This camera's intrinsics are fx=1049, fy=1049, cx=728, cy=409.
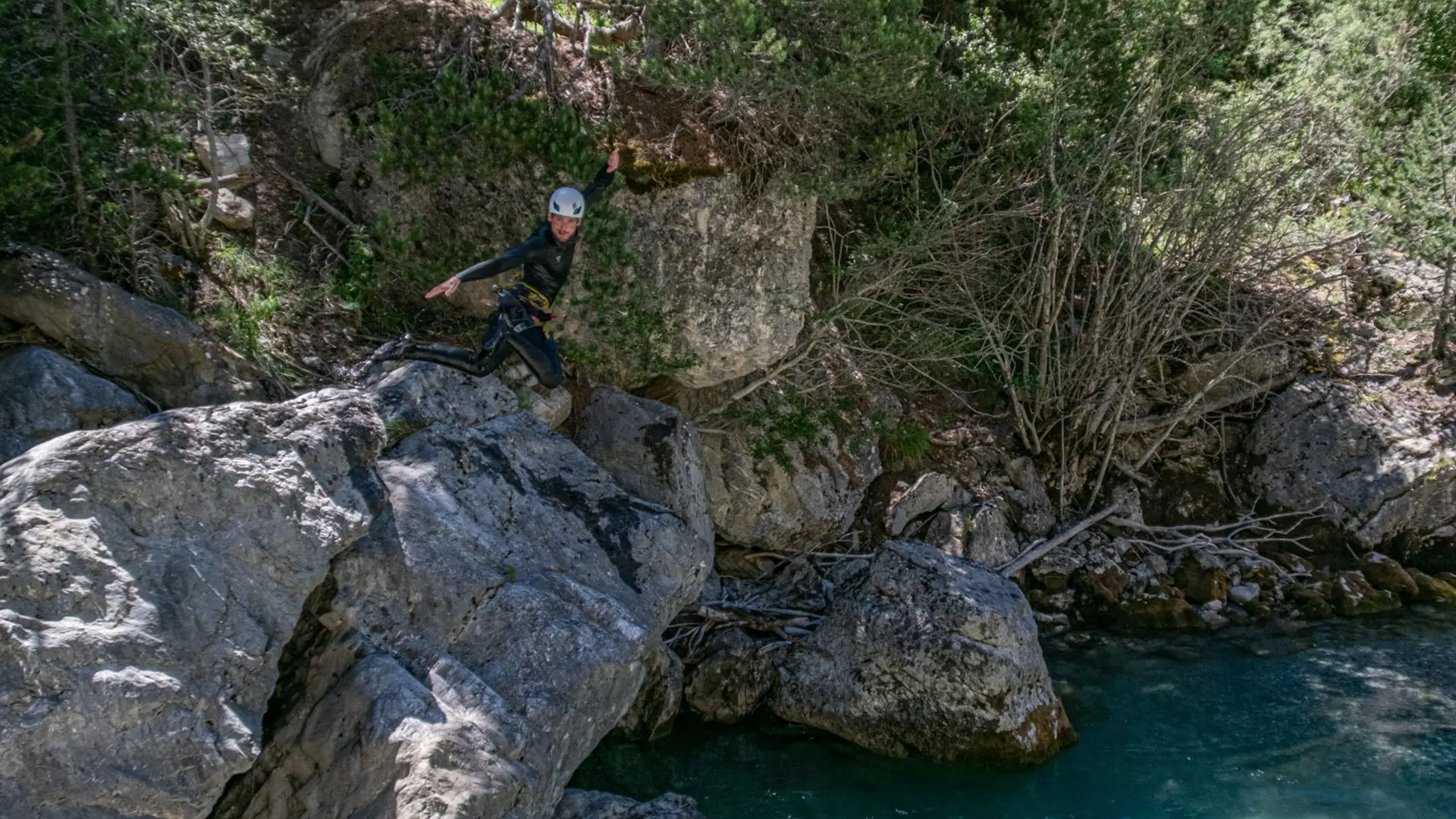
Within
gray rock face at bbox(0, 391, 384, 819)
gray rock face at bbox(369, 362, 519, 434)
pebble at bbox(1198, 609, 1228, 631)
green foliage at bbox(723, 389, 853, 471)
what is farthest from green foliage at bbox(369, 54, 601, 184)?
pebble at bbox(1198, 609, 1228, 631)

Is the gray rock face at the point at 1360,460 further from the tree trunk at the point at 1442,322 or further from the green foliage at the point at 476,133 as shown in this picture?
the green foliage at the point at 476,133

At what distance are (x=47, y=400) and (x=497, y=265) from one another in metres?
2.86

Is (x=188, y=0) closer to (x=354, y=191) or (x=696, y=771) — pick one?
(x=354, y=191)

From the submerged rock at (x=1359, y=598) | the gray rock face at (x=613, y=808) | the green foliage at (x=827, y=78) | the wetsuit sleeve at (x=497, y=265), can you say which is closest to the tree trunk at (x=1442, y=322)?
the submerged rock at (x=1359, y=598)

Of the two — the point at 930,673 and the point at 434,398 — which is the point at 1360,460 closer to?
the point at 930,673

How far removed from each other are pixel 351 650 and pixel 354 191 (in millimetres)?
5445

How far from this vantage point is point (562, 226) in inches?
299

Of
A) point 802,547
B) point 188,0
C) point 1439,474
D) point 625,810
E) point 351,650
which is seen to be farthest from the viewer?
point 1439,474

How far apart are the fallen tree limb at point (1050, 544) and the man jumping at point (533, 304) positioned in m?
5.39

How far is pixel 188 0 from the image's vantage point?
7703 millimetres

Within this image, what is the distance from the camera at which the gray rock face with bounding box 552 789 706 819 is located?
21.4 feet

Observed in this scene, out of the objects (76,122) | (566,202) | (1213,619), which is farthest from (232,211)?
(1213,619)

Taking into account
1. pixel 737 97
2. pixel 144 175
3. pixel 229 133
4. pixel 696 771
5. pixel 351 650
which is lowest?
pixel 696 771

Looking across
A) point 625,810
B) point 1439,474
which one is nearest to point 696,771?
point 625,810
